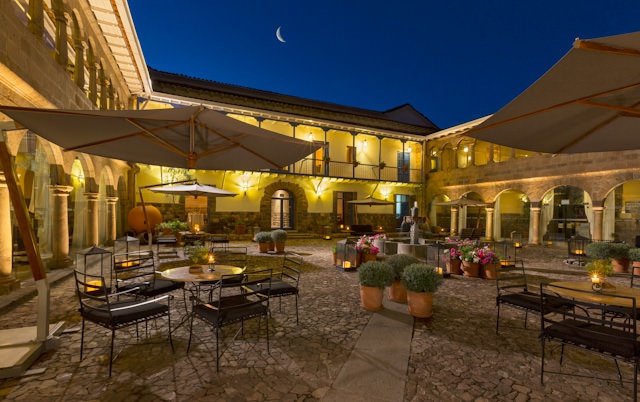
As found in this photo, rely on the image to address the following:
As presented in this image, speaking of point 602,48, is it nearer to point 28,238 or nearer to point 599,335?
point 599,335

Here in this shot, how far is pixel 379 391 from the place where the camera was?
280cm

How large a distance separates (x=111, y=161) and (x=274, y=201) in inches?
358

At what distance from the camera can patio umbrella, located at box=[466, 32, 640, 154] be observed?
1.97 metres

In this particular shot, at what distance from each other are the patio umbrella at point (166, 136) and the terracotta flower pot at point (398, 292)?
2731 millimetres

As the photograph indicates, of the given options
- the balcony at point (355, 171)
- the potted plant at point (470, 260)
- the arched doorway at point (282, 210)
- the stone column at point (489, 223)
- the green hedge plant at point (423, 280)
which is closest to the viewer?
the green hedge plant at point (423, 280)

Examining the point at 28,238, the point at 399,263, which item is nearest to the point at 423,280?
the point at 399,263

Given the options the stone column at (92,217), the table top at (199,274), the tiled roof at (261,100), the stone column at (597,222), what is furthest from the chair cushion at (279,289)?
the stone column at (597,222)

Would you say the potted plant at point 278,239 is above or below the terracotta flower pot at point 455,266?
above

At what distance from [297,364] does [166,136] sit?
11.4 feet

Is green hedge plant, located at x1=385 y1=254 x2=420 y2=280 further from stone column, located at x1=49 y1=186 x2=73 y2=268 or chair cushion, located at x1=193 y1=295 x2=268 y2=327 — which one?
stone column, located at x1=49 y1=186 x2=73 y2=268

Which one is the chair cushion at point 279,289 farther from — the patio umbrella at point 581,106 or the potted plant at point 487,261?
the potted plant at point 487,261

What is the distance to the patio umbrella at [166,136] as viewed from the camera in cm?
333

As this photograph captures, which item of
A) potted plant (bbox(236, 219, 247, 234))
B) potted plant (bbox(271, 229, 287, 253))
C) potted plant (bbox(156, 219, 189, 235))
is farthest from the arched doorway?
potted plant (bbox(271, 229, 287, 253))

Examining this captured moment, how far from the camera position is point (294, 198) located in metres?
17.8
